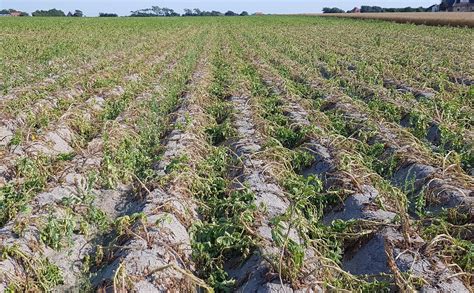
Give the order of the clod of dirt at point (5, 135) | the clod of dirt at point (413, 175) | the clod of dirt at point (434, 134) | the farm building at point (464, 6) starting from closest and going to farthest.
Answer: the clod of dirt at point (413, 175), the clod of dirt at point (5, 135), the clod of dirt at point (434, 134), the farm building at point (464, 6)

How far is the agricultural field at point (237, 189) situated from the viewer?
12.5ft

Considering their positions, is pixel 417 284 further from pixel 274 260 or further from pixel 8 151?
pixel 8 151

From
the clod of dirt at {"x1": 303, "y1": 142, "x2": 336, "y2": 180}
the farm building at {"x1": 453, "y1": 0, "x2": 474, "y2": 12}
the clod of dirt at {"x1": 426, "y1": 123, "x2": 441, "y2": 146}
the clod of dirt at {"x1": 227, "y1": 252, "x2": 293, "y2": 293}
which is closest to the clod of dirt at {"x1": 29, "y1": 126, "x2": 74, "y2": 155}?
the clod of dirt at {"x1": 303, "y1": 142, "x2": 336, "y2": 180}

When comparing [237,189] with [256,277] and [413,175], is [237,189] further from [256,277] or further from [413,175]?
[413,175]

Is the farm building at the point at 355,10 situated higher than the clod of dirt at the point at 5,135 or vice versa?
the clod of dirt at the point at 5,135

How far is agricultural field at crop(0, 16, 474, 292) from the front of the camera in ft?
12.5

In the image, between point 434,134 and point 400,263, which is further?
point 434,134

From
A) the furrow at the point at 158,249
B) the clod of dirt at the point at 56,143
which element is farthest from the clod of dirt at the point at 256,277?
the clod of dirt at the point at 56,143

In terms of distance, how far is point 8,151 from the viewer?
6.19 metres

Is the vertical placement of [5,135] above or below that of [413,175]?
above

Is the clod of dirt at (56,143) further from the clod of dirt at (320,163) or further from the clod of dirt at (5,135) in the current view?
the clod of dirt at (320,163)

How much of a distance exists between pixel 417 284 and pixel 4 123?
633cm

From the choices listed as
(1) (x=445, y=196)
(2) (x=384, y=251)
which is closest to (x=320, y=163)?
(1) (x=445, y=196)

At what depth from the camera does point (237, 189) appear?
16.4ft
